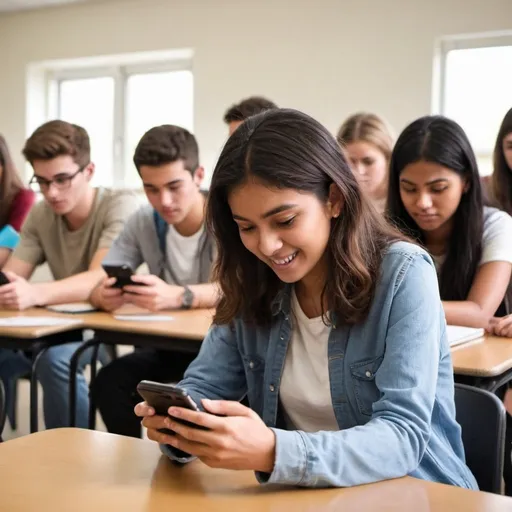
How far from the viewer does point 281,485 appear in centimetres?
114

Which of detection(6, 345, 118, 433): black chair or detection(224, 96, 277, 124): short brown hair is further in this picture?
detection(6, 345, 118, 433): black chair

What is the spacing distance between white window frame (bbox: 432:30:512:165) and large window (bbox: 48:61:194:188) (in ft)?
6.55

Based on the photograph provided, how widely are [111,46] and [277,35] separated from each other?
151 centimetres

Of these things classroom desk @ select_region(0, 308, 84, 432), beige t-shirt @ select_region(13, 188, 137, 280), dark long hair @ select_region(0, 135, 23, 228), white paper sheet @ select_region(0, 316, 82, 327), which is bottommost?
classroom desk @ select_region(0, 308, 84, 432)

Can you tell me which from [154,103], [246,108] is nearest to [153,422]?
[246,108]

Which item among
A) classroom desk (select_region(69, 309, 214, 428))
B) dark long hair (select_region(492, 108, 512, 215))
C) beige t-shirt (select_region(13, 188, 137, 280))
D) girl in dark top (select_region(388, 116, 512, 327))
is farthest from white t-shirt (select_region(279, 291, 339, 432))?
beige t-shirt (select_region(13, 188, 137, 280))

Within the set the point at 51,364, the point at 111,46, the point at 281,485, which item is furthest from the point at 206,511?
the point at 111,46

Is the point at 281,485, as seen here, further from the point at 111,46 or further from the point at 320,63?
the point at 111,46

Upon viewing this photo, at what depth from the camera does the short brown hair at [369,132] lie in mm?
3395

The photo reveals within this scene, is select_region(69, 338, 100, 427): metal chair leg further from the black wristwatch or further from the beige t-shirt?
the beige t-shirt

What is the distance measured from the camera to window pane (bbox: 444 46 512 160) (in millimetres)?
5059

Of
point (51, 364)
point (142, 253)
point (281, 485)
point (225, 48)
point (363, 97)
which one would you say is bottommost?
point (51, 364)

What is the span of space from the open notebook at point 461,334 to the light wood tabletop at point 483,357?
0.01m

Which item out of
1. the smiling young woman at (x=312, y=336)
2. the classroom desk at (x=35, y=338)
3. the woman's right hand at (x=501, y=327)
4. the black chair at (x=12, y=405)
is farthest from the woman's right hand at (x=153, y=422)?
the black chair at (x=12, y=405)
